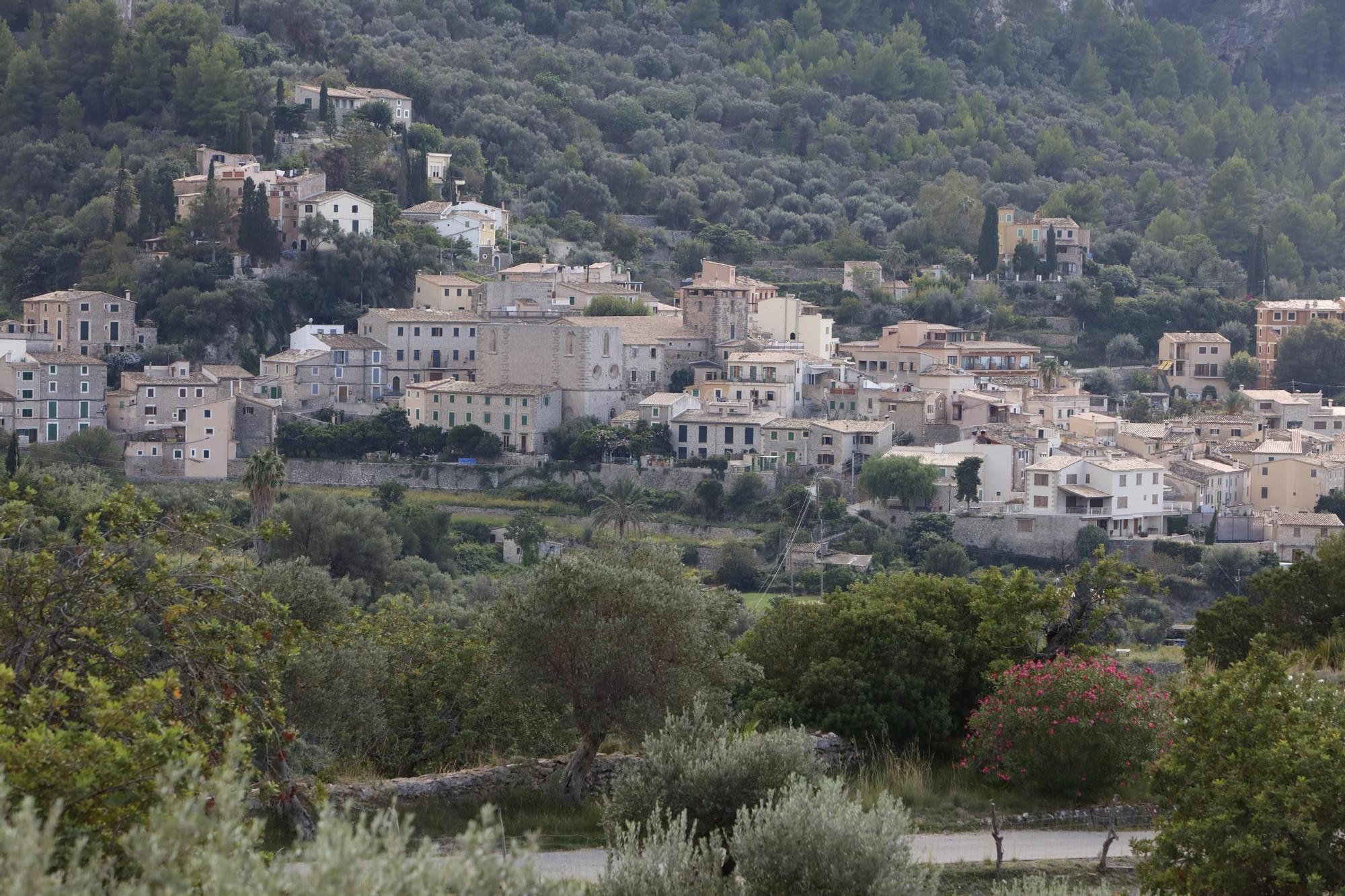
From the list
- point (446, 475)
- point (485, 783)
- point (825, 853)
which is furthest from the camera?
point (446, 475)

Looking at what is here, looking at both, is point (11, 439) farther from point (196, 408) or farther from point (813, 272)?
point (813, 272)

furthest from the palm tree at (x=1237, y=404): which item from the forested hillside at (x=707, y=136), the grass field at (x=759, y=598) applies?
the grass field at (x=759, y=598)

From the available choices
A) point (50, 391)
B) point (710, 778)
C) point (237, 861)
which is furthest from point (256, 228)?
point (237, 861)

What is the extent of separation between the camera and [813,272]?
200 ft

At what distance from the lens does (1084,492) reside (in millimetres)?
40062

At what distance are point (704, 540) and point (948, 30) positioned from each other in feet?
192

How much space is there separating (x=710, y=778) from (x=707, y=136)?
214ft

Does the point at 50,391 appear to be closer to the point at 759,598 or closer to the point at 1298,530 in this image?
the point at 759,598

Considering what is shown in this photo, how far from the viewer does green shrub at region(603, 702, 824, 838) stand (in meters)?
9.23

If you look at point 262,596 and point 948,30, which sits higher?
point 948,30

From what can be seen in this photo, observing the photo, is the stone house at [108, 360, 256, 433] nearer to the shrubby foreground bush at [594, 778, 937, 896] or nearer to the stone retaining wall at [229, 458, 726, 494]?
the stone retaining wall at [229, 458, 726, 494]

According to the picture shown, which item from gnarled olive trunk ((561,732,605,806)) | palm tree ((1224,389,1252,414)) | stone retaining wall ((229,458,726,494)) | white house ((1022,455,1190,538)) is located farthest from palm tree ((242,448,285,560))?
gnarled olive trunk ((561,732,605,806))

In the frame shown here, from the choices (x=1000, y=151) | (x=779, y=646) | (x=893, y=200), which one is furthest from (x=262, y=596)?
(x=1000, y=151)

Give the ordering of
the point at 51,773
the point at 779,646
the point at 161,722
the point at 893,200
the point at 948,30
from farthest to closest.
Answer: the point at 948,30 → the point at 893,200 → the point at 779,646 → the point at 161,722 → the point at 51,773
